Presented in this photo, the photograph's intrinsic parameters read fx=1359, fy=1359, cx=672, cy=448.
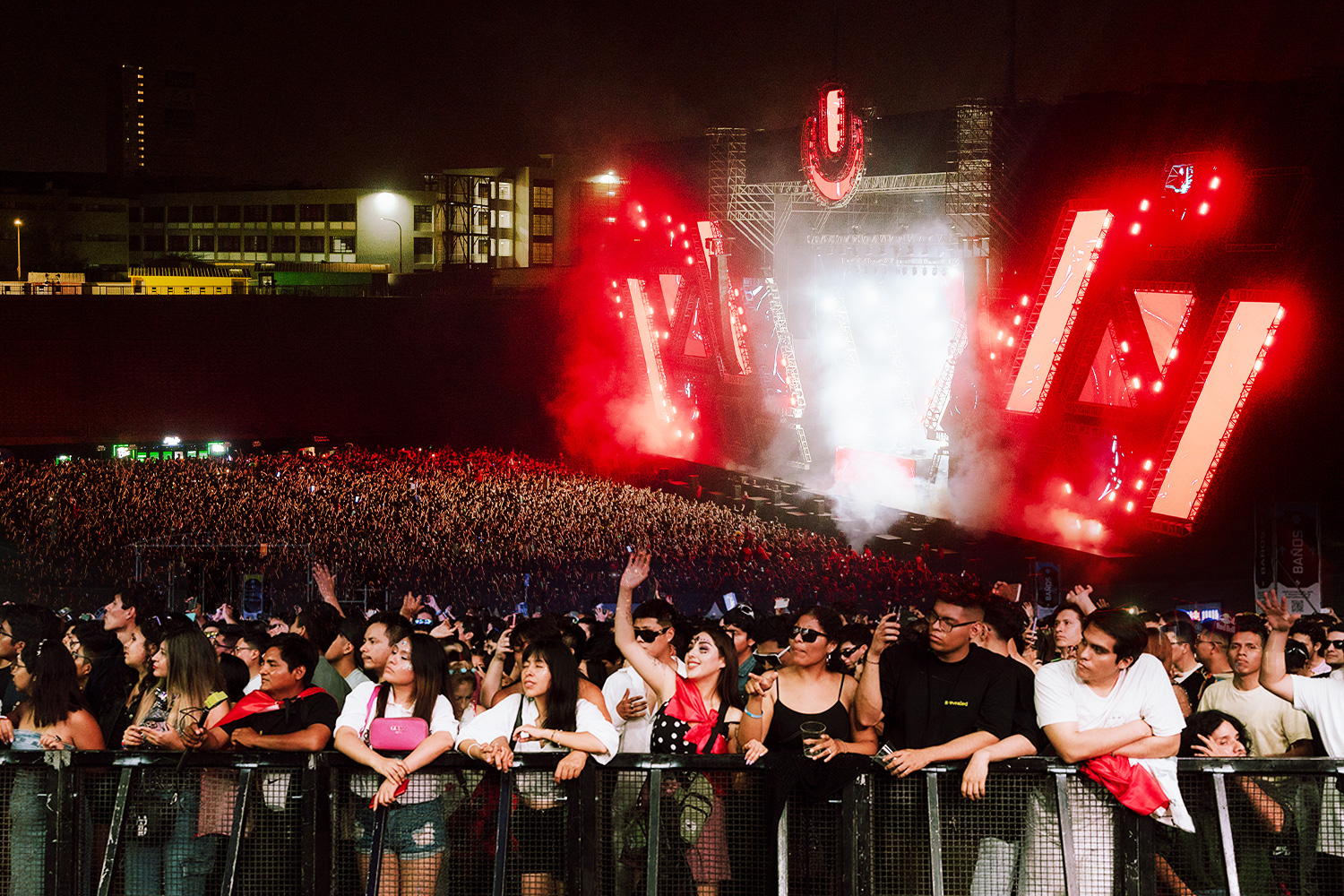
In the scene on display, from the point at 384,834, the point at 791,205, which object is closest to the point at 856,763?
the point at 384,834

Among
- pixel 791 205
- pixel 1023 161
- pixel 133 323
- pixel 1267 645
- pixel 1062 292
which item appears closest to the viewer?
pixel 1267 645

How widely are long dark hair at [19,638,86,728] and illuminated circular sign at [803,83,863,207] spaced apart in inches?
700

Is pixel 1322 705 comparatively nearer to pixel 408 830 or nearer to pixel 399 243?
pixel 408 830

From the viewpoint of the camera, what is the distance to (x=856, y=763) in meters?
4.46

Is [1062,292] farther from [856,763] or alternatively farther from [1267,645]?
[856,763]

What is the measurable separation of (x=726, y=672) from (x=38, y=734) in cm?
258

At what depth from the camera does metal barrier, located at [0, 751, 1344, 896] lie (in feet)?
14.7

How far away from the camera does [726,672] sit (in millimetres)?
5438

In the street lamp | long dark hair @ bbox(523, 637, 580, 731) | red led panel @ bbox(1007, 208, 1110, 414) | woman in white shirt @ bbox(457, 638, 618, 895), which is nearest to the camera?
woman in white shirt @ bbox(457, 638, 618, 895)

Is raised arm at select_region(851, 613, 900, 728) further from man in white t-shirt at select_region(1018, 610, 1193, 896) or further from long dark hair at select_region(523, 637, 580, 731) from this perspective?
long dark hair at select_region(523, 637, 580, 731)

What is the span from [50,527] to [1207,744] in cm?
1812

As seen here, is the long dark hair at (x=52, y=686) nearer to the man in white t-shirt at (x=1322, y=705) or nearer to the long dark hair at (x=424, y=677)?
the long dark hair at (x=424, y=677)

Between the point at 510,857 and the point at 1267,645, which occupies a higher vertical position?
the point at 1267,645

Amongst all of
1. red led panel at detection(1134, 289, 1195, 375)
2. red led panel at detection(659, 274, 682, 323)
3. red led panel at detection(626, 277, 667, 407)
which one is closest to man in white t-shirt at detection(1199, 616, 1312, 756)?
red led panel at detection(1134, 289, 1195, 375)
